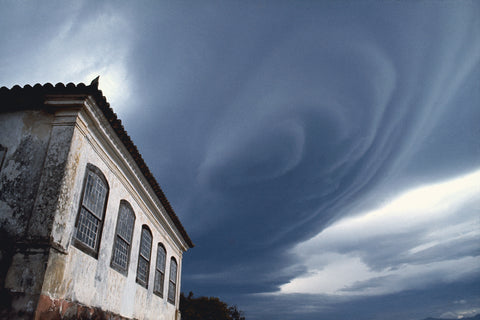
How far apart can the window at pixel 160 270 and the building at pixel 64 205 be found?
258cm

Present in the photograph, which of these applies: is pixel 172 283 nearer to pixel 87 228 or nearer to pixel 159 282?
pixel 159 282

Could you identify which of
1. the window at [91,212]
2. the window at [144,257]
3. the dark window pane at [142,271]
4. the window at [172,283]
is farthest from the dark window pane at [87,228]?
the window at [172,283]

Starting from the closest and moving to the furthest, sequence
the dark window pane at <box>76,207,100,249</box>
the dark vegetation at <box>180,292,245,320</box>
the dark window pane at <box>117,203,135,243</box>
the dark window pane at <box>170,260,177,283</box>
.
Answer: the dark window pane at <box>76,207,100,249</box> < the dark window pane at <box>117,203,135,243</box> < the dark window pane at <box>170,260,177,283</box> < the dark vegetation at <box>180,292,245,320</box>

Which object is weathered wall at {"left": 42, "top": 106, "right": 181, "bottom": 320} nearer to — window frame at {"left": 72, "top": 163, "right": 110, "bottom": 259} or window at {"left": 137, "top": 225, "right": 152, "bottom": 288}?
window frame at {"left": 72, "top": 163, "right": 110, "bottom": 259}

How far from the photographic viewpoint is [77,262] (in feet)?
20.9

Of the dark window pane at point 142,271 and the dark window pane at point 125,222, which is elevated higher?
the dark window pane at point 125,222

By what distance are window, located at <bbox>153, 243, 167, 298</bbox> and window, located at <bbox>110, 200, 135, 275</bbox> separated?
3094mm

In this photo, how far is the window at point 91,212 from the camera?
A: 22.1 ft

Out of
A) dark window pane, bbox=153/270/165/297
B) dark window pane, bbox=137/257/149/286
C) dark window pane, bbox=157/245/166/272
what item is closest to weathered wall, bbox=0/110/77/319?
dark window pane, bbox=137/257/149/286

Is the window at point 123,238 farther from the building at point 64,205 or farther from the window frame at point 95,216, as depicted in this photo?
the window frame at point 95,216

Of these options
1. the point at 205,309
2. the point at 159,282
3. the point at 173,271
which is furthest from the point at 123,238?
the point at 205,309

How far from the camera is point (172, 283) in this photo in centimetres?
1412

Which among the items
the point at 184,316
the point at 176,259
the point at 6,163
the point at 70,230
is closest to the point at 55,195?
the point at 70,230

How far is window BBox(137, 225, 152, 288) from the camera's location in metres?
10.2
